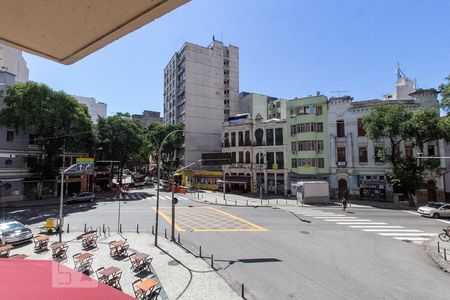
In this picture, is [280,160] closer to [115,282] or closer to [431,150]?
[431,150]

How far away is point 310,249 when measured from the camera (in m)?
17.1

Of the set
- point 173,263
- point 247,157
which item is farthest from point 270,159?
point 173,263

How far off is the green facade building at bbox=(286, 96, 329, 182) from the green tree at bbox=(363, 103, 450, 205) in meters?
7.92

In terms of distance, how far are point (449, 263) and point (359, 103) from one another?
3068cm

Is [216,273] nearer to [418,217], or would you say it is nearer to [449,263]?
[449,263]

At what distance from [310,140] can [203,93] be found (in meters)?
30.3

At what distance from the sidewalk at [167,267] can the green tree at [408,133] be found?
2964 cm

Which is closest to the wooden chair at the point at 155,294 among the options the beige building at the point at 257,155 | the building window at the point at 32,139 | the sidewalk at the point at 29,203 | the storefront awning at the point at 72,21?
the storefront awning at the point at 72,21

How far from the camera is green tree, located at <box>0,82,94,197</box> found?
34.5 metres

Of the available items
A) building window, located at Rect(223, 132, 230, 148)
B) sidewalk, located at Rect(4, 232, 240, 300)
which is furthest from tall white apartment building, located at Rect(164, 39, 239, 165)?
sidewalk, located at Rect(4, 232, 240, 300)

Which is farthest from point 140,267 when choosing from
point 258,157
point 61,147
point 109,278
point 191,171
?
point 191,171

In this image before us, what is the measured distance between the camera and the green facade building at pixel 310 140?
42.1 metres

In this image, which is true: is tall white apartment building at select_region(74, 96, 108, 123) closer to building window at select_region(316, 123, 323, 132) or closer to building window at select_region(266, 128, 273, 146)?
building window at select_region(266, 128, 273, 146)

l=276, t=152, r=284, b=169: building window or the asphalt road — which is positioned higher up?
l=276, t=152, r=284, b=169: building window
